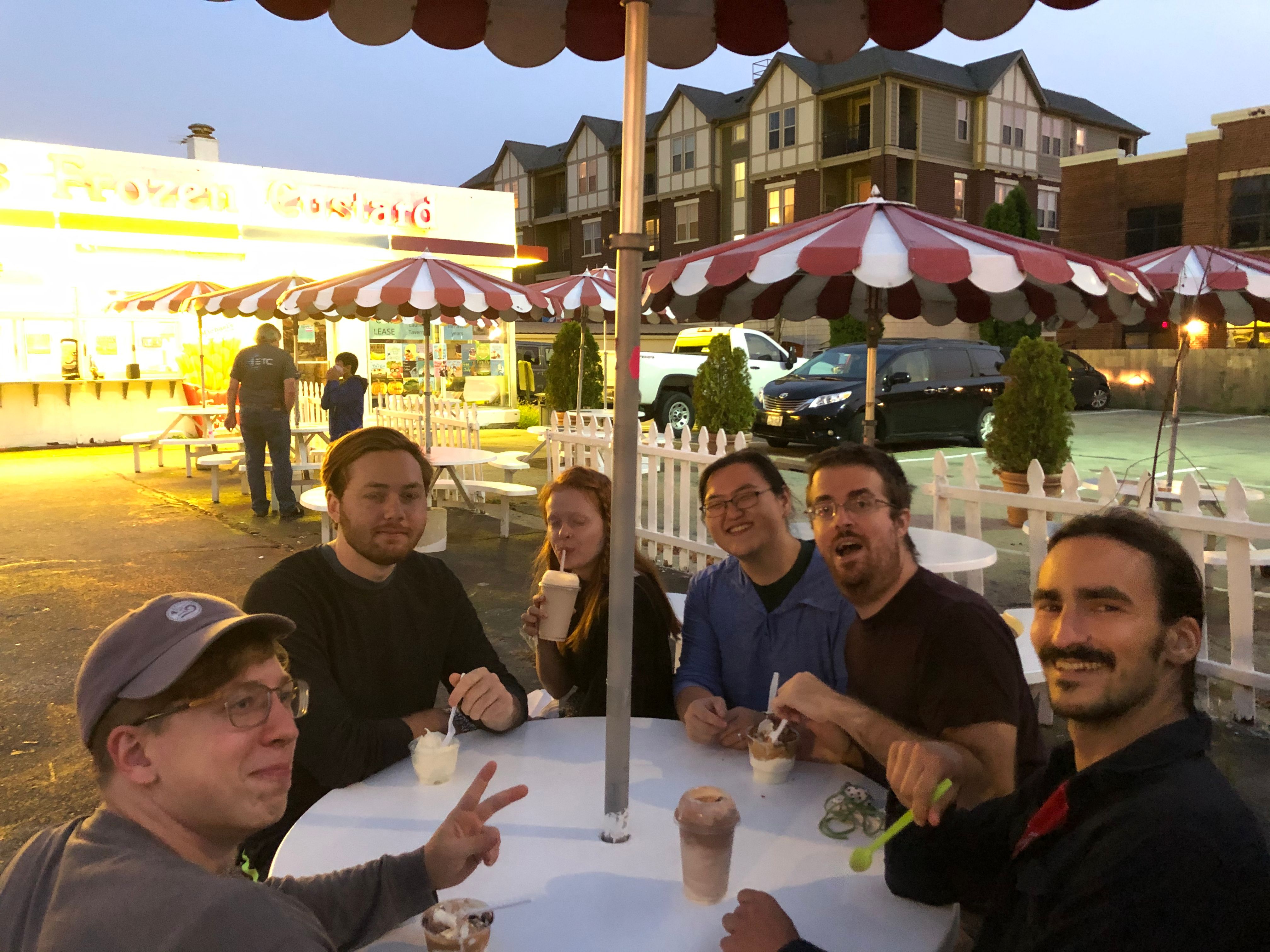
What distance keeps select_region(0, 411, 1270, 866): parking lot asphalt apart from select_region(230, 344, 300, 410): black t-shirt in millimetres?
1347

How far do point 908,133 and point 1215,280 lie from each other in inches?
1142

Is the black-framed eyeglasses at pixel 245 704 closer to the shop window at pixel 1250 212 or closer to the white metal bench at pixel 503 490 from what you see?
the white metal bench at pixel 503 490

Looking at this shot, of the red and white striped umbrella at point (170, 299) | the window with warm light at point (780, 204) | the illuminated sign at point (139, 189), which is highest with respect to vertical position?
the window with warm light at point (780, 204)

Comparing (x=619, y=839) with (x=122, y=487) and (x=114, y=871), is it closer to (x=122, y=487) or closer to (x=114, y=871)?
(x=114, y=871)

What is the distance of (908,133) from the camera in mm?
32875

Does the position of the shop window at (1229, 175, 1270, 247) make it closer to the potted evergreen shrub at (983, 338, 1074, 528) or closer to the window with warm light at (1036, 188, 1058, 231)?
the window with warm light at (1036, 188, 1058, 231)

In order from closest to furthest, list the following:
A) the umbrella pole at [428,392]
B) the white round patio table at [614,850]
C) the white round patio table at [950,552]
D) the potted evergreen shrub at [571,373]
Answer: the white round patio table at [614,850], the white round patio table at [950,552], the umbrella pole at [428,392], the potted evergreen shrub at [571,373]

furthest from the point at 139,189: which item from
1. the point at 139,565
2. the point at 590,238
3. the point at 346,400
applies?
the point at 590,238

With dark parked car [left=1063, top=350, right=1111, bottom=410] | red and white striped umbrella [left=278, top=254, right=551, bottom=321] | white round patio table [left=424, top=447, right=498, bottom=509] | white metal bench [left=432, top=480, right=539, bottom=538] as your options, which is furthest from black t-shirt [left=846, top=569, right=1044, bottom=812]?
dark parked car [left=1063, top=350, right=1111, bottom=410]

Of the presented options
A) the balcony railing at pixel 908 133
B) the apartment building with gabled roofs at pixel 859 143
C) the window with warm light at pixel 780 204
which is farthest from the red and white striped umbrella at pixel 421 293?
the window with warm light at pixel 780 204

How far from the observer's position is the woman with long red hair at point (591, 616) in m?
2.84

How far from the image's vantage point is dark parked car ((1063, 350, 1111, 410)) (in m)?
22.4

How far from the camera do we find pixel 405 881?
5.08 ft

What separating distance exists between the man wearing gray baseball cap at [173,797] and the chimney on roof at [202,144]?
20215 millimetres
